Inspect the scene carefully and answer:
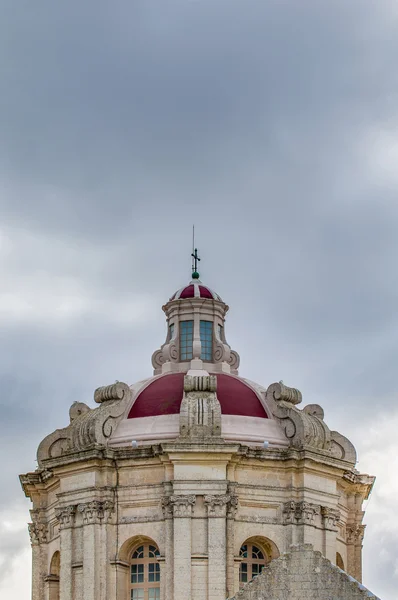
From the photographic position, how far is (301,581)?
5075 cm

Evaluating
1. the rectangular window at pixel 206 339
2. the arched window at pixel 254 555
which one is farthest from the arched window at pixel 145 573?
the rectangular window at pixel 206 339

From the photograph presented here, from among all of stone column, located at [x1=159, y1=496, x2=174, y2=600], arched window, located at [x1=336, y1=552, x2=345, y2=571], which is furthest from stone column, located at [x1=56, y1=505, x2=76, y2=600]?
arched window, located at [x1=336, y1=552, x2=345, y2=571]

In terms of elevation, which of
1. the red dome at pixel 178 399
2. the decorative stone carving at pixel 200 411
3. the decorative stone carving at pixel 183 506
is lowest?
the decorative stone carving at pixel 183 506

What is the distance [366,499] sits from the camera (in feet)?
218

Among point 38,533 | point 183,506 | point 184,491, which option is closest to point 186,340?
point 184,491

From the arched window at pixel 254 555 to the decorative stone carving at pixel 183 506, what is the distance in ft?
9.37

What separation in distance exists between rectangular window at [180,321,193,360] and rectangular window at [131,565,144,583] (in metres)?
9.47

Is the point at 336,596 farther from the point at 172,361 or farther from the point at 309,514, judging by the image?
the point at 172,361

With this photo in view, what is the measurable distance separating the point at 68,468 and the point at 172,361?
22.9 ft

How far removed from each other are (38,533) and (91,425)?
575 cm

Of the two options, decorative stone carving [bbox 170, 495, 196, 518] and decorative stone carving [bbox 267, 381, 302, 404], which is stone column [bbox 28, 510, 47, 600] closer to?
decorative stone carving [bbox 170, 495, 196, 518]

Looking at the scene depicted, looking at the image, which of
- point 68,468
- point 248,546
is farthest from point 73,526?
point 248,546

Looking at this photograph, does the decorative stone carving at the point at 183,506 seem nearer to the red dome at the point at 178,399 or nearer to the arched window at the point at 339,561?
the red dome at the point at 178,399

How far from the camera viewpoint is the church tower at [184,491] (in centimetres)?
5884
